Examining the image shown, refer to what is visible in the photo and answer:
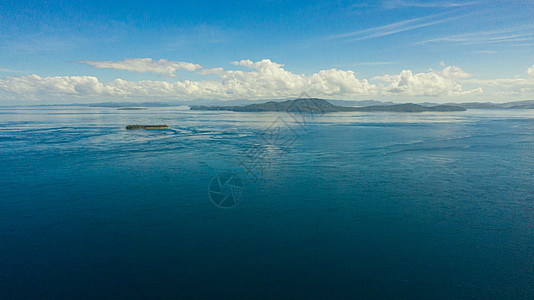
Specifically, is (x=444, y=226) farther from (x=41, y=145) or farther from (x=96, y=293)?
(x=41, y=145)

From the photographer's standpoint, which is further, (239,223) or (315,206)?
(315,206)

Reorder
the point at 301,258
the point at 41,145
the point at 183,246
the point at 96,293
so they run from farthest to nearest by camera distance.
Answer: the point at 41,145, the point at 183,246, the point at 301,258, the point at 96,293

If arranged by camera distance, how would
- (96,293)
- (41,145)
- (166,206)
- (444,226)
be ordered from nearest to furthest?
(96,293) < (444,226) < (166,206) < (41,145)

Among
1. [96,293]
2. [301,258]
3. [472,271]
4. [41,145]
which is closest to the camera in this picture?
[96,293]

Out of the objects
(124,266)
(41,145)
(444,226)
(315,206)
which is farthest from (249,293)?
(41,145)

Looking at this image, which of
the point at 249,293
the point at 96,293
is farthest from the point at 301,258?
the point at 96,293

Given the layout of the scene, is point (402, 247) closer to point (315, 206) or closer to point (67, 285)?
point (315, 206)
